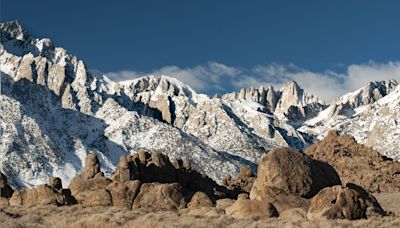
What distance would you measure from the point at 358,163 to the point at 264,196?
80012 millimetres

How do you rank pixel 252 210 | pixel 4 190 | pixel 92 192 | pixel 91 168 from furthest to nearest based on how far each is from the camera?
pixel 91 168
pixel 4 190
pixel 92 192
pixel 252 210

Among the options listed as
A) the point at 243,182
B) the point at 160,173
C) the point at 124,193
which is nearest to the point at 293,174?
the point at 124,193

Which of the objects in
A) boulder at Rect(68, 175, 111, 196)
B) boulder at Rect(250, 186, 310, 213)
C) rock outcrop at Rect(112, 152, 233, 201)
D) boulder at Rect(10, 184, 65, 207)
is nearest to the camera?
boulder at Rect(250, 186, 310, 213)

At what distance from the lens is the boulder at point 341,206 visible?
1351 inches

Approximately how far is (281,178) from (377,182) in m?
62.9

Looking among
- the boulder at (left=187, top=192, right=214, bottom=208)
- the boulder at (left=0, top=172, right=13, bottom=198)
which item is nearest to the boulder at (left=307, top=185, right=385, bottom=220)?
the boulder at (left=187, top=192, right=214, bottom=208)

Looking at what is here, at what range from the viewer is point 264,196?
137 ft

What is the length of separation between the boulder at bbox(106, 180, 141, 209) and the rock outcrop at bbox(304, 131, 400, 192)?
52.7m

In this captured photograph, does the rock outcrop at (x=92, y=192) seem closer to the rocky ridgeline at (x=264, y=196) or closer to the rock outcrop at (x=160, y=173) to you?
the rocky ridgeline at (x=264, y=196)

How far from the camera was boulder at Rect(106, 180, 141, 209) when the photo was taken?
54.4m

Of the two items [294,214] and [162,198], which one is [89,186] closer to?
[162,198]

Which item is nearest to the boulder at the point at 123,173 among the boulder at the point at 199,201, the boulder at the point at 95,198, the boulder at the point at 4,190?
the boulder at the point at 4,190

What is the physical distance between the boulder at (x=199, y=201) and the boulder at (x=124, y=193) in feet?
→ 20.1

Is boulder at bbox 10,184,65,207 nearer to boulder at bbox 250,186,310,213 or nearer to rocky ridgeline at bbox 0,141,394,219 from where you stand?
rocky ridgeline at bbox 0,141,394,219
